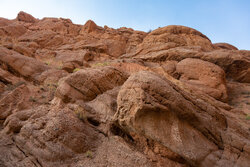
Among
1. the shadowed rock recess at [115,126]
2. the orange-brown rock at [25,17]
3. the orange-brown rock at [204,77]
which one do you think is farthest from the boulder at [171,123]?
the orange-brown rock at [25,17]

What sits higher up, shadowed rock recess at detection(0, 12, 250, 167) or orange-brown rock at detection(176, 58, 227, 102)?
orange-brown rock at detection(176, 58, 227, 102)

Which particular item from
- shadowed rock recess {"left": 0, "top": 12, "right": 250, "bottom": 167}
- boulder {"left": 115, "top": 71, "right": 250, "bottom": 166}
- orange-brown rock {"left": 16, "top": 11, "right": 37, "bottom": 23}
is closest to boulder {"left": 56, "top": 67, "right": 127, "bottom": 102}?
shadowed rock recess {"left": 0, "top": 12, "right": 250, "bottom": 167}

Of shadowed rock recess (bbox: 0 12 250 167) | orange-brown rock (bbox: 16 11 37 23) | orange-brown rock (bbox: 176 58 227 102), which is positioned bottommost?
shadowed rock recess (bbox: 0 12 250 167)

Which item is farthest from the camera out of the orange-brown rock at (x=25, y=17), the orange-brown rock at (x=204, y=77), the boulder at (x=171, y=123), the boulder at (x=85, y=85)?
the orange-brown rock at (x=25, y=17)

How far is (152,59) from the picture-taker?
46.2 ft

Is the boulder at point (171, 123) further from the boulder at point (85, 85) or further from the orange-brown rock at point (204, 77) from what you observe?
the orange-brown rock at point (204, 77)

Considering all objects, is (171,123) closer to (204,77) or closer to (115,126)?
(115,126)

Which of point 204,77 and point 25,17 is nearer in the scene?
point 204,77

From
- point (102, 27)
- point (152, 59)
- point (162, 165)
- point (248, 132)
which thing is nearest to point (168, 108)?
point (162, 165)

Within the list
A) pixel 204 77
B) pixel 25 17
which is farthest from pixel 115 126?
pixel 25 17

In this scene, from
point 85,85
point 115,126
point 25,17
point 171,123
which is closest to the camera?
point 171,123

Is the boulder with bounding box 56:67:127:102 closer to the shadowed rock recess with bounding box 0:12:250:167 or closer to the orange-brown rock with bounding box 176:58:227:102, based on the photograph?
the shadowed rock recess with bounding box 0:12:250:167

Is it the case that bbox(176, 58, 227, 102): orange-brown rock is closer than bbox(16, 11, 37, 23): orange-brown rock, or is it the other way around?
bbox(176, 58, 227, 102): orange-brown rock

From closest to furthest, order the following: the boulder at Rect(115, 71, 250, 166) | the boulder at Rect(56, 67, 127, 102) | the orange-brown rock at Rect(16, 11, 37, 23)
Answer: the boulder at Rect(115, 71, 250, 166)
the boulder at Rect(56, 67, 127, 102)
the orange-brown rock at Rect(16, 11, 37, 23)
